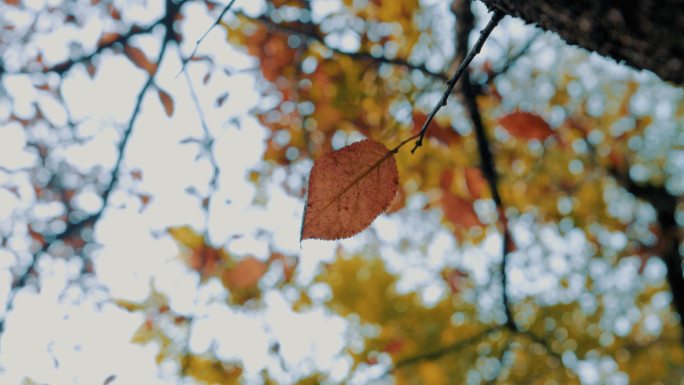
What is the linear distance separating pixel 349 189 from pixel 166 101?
5.63 ft

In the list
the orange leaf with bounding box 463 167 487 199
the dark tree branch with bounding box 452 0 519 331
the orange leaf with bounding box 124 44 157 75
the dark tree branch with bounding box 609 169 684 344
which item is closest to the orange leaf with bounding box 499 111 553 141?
the dark tree branch with bounding box 452 0 519 331

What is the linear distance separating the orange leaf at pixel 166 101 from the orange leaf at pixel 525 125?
1407mm

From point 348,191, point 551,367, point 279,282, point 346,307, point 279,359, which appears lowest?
point 551,367

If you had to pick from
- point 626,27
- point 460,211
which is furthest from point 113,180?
point 626,27

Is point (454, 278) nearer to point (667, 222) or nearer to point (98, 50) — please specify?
point (667, 222)

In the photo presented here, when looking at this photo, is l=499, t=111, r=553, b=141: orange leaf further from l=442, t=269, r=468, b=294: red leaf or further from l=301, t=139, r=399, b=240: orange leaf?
l=442, t=269, r=468, b=294: red leaf

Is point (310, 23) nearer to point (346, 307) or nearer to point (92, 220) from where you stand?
point (92, 220)

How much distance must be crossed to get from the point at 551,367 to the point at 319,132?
2.66m

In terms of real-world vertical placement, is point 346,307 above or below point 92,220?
below

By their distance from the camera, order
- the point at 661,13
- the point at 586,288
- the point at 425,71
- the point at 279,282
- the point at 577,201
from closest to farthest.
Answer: the point at 661,13 → the point at 425,71 → the point at 279,282 → the point at 577,201 → the point at 586,288

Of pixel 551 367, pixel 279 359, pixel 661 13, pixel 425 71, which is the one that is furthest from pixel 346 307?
pixel 661 13

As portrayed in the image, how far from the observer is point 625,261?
15.4 ft

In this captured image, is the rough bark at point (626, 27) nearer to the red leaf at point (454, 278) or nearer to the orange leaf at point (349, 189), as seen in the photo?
the orange leaf at point (349, 189)

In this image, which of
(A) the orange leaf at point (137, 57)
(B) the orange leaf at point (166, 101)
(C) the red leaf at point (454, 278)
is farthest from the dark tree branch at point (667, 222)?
(A) the orange leaf at point (137, 57)
